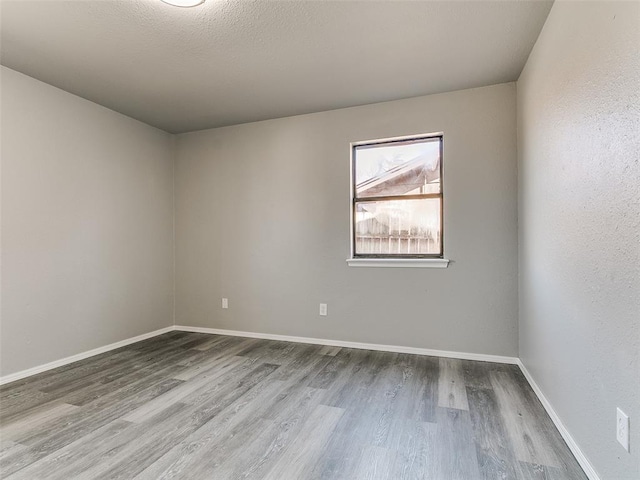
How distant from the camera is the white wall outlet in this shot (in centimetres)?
117

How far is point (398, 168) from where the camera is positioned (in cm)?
329

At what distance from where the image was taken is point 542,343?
84.4 inches

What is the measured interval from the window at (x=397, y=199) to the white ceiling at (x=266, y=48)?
0.51m

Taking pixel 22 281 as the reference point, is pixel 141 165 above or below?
above

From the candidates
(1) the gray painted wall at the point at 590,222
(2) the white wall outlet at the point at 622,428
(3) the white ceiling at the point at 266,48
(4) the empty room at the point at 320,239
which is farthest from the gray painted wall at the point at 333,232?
(2) the white wall outlet at the point at 622,428

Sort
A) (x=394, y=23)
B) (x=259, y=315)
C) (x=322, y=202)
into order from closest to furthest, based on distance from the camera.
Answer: (x=394, y=23) < (x=322, y=202) < (x=259, y=315)

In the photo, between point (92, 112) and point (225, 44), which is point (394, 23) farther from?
point (92, 112)

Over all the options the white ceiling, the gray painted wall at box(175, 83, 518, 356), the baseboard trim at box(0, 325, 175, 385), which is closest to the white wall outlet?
the gray painted wall at box(175, 83, 518, 356)

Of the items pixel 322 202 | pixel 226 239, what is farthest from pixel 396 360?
pixel 226 239

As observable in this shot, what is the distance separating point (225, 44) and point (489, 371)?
10.6 ft

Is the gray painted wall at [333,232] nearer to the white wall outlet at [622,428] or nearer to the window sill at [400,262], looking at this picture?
the window sill at [400,262]

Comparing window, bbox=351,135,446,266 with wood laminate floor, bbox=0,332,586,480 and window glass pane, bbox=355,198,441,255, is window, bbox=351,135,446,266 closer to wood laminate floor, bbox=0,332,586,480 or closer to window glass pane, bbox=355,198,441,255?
window glass pane, bbox=355,198,441,255

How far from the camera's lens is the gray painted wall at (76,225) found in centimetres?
262

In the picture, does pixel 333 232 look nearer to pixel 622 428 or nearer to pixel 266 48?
pixel 266 48
